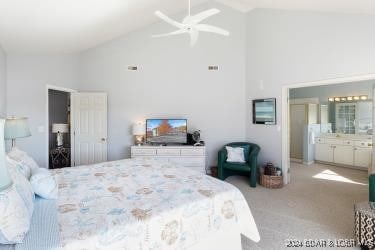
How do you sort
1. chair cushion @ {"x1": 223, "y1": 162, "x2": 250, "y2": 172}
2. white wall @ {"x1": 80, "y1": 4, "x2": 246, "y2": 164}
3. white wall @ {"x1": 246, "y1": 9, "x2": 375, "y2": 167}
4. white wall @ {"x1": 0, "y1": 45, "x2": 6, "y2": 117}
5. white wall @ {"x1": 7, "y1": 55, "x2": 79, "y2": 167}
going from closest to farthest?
white wall @ {"x1": 246, "y1": 9, "x2": 375, "y2": 167} → white wall @ {"x1": 0, "y1": 45, "x2": 6, "y2": 117} → white wall @ {"x1": 7, "y1": 55, "x2": 79, "y2": 167} → chair cushion @ {"x1": 223, "y1": 162, "x2": 250, "y2": 172} → white wall @ {"x1": 80, "y1": 4, "x2": 246, "y2": 164}

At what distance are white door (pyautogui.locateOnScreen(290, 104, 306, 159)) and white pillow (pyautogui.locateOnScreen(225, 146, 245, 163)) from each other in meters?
2.70

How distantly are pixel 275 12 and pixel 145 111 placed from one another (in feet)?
10.9

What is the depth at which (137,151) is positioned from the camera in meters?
4.25

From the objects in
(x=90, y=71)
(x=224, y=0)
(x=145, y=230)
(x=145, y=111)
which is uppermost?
(x=224, y=0)

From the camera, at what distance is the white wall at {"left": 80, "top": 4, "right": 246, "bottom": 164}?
15.6 feet

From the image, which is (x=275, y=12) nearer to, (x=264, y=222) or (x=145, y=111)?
(x=145, y=111)

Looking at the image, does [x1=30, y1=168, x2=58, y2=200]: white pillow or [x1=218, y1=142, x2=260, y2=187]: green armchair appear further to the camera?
[x1=218, y1=142, x2=260, y2=187]: green armchair

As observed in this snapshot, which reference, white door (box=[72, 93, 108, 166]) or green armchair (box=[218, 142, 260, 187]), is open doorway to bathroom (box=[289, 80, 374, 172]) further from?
white door (box=[72, 93, 108, 166])

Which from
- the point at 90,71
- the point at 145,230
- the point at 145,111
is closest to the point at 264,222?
the point at 145,230

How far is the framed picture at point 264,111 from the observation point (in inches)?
169

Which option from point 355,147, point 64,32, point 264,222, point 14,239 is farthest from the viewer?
point 355,147

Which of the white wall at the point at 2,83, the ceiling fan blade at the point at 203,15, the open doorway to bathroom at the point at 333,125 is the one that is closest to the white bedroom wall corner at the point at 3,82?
the white wall at the point at 2,83

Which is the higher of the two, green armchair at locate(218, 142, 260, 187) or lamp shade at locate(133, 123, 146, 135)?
lamp shade at locate(133, 123, 146, 135)

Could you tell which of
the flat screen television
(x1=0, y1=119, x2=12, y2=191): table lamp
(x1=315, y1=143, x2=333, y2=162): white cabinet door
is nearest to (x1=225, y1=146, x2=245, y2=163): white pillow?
the flat screen television
